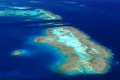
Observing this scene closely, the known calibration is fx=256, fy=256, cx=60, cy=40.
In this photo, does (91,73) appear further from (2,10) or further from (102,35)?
(2,10)

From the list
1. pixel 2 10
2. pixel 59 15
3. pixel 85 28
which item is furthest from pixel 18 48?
pixel 2 10

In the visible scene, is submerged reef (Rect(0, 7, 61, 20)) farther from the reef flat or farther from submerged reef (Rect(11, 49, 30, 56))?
submerged reef (Rect(11, 49, 30, 56))

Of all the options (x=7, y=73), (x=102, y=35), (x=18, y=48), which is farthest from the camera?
(x=102, y=35)

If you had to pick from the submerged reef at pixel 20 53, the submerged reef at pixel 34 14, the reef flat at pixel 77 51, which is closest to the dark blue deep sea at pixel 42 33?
the submerged reef at pixel 20 53

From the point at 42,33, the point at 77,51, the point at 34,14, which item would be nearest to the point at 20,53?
the point at 77,51

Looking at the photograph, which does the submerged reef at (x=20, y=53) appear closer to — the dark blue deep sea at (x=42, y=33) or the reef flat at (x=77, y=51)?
the dark blue deep sea at (x=42, y=33)

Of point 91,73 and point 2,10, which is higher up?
point 2,10

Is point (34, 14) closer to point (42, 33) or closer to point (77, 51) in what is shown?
point (42, 33)
